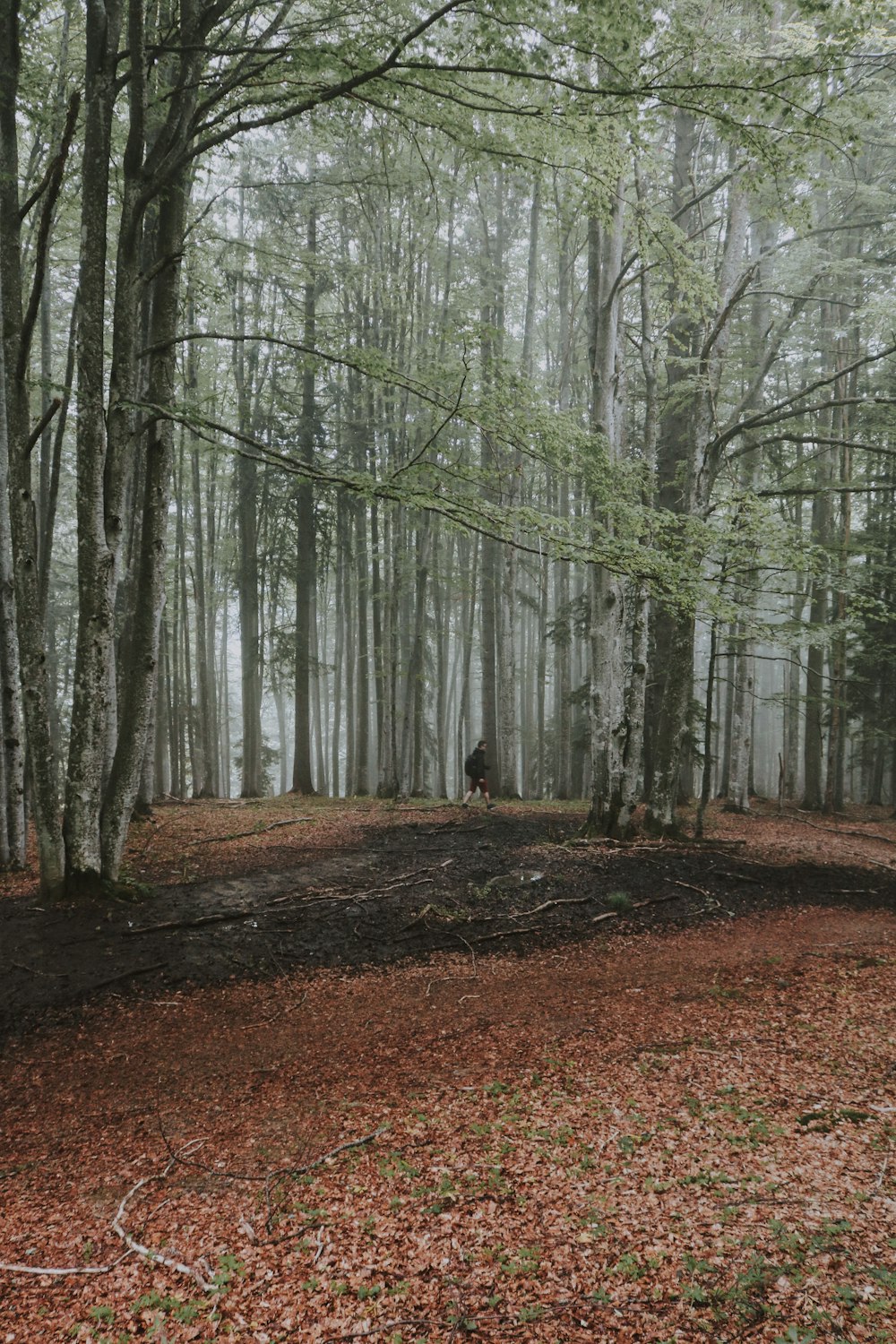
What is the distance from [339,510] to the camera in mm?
18500

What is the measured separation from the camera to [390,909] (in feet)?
25.1

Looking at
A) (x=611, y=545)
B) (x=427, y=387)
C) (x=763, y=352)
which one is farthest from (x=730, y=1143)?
(x=763, y=352)

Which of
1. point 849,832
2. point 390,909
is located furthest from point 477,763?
point 849,832

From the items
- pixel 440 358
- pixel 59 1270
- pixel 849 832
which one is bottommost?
pixel 849 832

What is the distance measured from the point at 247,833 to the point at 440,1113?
7537mm

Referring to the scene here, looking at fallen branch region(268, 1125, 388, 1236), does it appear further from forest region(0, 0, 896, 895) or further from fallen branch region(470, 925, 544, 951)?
forest region(0, 0, 896, 895)

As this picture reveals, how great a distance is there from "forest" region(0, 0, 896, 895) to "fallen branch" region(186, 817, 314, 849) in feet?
5.86

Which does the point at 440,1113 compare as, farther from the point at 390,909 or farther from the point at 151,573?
the point at 151,573

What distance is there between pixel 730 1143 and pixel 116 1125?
3165 millimetres

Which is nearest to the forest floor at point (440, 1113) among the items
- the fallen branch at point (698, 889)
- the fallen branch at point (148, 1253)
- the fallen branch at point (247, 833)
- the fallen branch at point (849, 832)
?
the fallen branch at point (148, 1253)

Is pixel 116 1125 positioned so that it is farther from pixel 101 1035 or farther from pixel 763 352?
pixel 763 352

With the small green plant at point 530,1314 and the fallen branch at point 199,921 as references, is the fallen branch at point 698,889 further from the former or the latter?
the small green plant at point 530,1314

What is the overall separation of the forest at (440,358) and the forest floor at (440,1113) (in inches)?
78.8

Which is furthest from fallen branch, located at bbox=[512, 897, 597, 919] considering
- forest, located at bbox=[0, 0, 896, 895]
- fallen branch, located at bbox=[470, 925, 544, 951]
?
forest, located at bbox=[0, 0, 896, 895]
